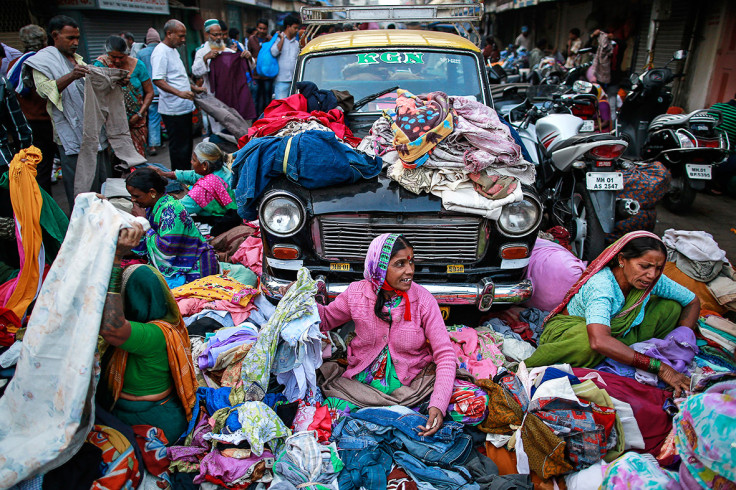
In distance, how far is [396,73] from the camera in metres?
4.48

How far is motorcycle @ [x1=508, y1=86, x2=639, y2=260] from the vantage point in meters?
4.19

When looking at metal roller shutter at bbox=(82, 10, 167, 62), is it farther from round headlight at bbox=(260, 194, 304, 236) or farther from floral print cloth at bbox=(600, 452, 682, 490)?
floral print cloth at bbox=(600, 452, 682, 490)

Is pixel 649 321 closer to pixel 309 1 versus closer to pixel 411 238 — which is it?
pixel 411 238

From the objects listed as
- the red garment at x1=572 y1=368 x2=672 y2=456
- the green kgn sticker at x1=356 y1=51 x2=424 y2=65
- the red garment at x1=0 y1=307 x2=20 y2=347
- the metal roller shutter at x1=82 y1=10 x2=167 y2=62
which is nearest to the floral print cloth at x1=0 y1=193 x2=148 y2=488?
the red garment at x1=0 y1=307 x2=20 y2=347

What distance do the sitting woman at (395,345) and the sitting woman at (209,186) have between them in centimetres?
225

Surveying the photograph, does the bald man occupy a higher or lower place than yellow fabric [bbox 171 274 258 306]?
higher

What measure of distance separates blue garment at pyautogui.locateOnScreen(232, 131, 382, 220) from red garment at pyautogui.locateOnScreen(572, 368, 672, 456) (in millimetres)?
1860

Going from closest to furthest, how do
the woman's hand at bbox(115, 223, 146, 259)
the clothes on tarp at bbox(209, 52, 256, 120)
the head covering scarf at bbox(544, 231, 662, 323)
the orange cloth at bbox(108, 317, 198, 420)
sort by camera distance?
the woman's hand at bbox(115, 223, 146, 259) → the orange cloth at bbox(108, 317, 198, 420) → the head covering scarf at bbox(544, 231, 662, 323) → the clothes on tarp at bbox(209, 52, 256, 120)

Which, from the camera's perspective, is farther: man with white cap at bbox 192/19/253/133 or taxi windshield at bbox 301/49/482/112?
man with white cap at bbox 192/19/253/133

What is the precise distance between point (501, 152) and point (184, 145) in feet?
15.9

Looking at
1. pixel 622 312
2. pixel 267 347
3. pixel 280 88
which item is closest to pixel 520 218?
pixel 622 312

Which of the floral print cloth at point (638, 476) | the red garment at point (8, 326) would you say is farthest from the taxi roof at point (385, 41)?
the floral print cloth at point (638, 476)

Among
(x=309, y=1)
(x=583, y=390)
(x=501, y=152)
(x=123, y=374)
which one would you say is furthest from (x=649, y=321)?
(x=309, y=1)

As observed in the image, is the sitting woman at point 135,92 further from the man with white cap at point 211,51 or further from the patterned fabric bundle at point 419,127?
the patterned fabric bundle at point 419,127
